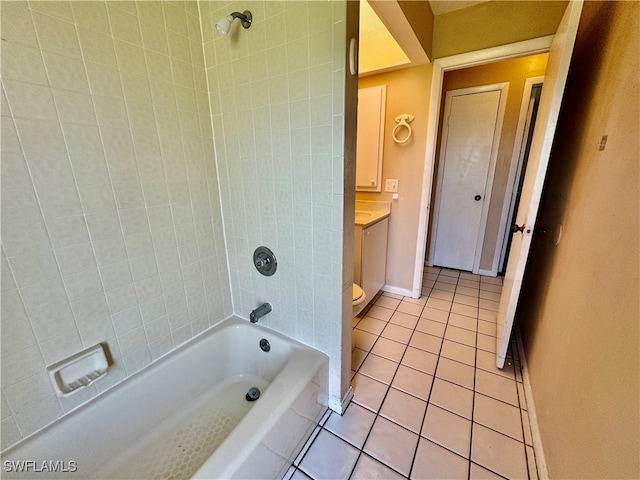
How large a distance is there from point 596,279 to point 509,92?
2.50 metres

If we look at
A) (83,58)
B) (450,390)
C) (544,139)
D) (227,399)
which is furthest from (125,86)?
(450,390)

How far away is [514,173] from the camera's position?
262cm

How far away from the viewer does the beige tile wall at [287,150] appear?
97cm

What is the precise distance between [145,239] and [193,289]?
0.37m

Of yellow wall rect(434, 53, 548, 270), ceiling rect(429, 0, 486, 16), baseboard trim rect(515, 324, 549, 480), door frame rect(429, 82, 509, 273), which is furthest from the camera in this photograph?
door frame rect(429, 82, 509, 273)

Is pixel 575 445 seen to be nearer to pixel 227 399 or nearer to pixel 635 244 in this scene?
pixel 635 244

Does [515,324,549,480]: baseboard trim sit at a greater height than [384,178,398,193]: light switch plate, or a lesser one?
lesser

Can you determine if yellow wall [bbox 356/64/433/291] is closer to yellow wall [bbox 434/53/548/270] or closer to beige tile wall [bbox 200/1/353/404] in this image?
yellow wall [bbox 434/53/548/270]

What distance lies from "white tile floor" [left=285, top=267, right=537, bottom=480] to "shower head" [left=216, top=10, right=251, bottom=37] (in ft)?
5.96

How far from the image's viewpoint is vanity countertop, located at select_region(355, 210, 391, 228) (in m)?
1.95

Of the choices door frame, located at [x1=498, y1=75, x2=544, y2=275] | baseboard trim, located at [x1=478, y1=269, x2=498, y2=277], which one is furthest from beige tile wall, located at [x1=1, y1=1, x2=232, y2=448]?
baseboard trim, located at [x1=478, y1=269, x2=498, y2=277]

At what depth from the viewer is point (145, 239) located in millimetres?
1113
